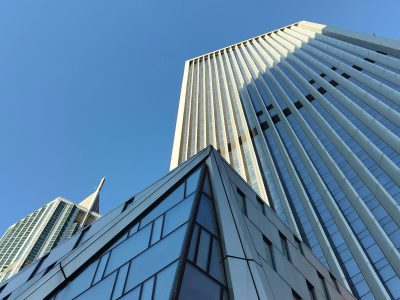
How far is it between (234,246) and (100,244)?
304 inches

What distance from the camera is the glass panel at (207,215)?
623 inches

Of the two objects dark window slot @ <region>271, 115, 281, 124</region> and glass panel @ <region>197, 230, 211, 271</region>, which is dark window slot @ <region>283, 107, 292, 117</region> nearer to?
dark window slot @ <region>271, 115, 281, 124</region>

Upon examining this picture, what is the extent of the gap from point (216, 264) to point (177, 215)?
2987 mm

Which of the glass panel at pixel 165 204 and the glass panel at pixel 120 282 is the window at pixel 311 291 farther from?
the glass panel at pixel 120 282

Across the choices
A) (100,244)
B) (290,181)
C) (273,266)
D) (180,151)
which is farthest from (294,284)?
(180,151)

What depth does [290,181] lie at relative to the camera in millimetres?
60000

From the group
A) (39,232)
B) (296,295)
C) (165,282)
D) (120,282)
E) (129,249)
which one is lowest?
(165,282)

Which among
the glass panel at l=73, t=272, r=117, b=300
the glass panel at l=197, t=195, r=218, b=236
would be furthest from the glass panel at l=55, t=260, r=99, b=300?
the glass panel at l=197, t=195, r=218, b=236

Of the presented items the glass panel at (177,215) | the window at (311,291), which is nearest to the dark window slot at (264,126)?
the window at (311,291)

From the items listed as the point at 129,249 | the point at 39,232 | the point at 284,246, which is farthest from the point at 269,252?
the point at 39,232

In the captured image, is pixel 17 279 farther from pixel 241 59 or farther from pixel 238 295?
pixel 241 59

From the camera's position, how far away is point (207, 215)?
53.9 ft

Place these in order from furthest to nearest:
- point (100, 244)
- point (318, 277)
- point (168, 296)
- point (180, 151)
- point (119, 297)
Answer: point (180, 151), point (318, 277), point (100, 244), point (119, 297), point (168, 296)

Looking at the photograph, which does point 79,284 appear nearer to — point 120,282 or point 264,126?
point 120,282
